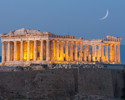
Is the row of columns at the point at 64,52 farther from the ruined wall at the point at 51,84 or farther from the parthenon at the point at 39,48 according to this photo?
the ruined wall at the point at 51,84

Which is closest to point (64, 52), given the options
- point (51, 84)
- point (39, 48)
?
point (39, 48)

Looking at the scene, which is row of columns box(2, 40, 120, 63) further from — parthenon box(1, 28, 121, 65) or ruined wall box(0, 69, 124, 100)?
ruined wall box(0, 69, 124, 100)

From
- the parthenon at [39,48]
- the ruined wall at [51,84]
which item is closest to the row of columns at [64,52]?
the parthenon at [39,48]

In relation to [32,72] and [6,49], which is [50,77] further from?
[6,49]

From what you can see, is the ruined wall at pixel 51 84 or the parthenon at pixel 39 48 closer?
the ruined wall at pixel 51 84

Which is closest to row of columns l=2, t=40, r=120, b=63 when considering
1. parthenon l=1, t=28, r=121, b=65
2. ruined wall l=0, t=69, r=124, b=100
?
parthenon l=1, t=28, r=121, b=65

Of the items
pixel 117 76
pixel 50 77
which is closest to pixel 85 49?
pixel 117 76

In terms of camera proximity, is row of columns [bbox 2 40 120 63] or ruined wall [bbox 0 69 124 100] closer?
ruined wall [bbox 0 69 124 100]

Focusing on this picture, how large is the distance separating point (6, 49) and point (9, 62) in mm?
7117

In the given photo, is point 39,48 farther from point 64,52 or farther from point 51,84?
point 51,84

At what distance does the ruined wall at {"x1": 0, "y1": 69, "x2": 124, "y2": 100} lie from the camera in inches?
1977

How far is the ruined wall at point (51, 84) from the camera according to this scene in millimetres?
50219

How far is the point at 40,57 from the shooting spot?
9981 cm

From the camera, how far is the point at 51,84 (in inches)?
2056
